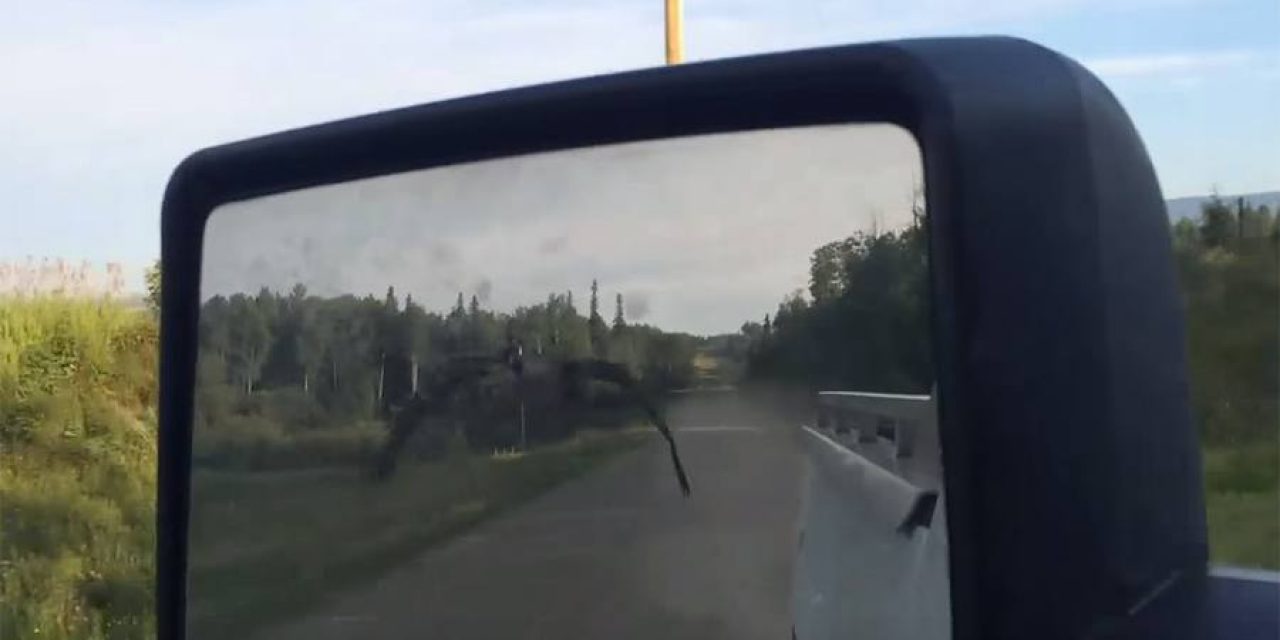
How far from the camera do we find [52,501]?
1550 cm

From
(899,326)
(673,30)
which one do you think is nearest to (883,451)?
(899,326)

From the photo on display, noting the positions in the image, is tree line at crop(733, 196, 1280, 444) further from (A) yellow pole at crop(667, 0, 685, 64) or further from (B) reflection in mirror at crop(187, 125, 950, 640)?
(A) yellow pole at crop(667, 0, 685, 64)

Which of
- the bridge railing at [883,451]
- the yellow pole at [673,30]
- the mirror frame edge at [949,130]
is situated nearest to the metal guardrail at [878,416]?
the bridge railing at [883,451]

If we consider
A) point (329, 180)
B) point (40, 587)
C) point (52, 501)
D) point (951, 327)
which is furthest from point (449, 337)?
point (52, 501)

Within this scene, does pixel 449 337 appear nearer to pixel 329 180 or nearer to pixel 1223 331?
pixel 329 180

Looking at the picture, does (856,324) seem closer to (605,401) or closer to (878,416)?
(878,416)

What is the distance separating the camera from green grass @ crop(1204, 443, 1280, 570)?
6.31 feet

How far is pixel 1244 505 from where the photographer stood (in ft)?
7.10

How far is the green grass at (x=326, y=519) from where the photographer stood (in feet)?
6.18

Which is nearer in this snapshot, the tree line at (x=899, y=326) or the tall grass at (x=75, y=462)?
the tree line at (x=899, y=326)

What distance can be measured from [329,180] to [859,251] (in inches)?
26.5

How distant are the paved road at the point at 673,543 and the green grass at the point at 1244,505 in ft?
1.46

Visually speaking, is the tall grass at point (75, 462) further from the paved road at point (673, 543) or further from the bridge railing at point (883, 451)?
the bridge railing at point (883, 451)

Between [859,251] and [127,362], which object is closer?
[859,251]
